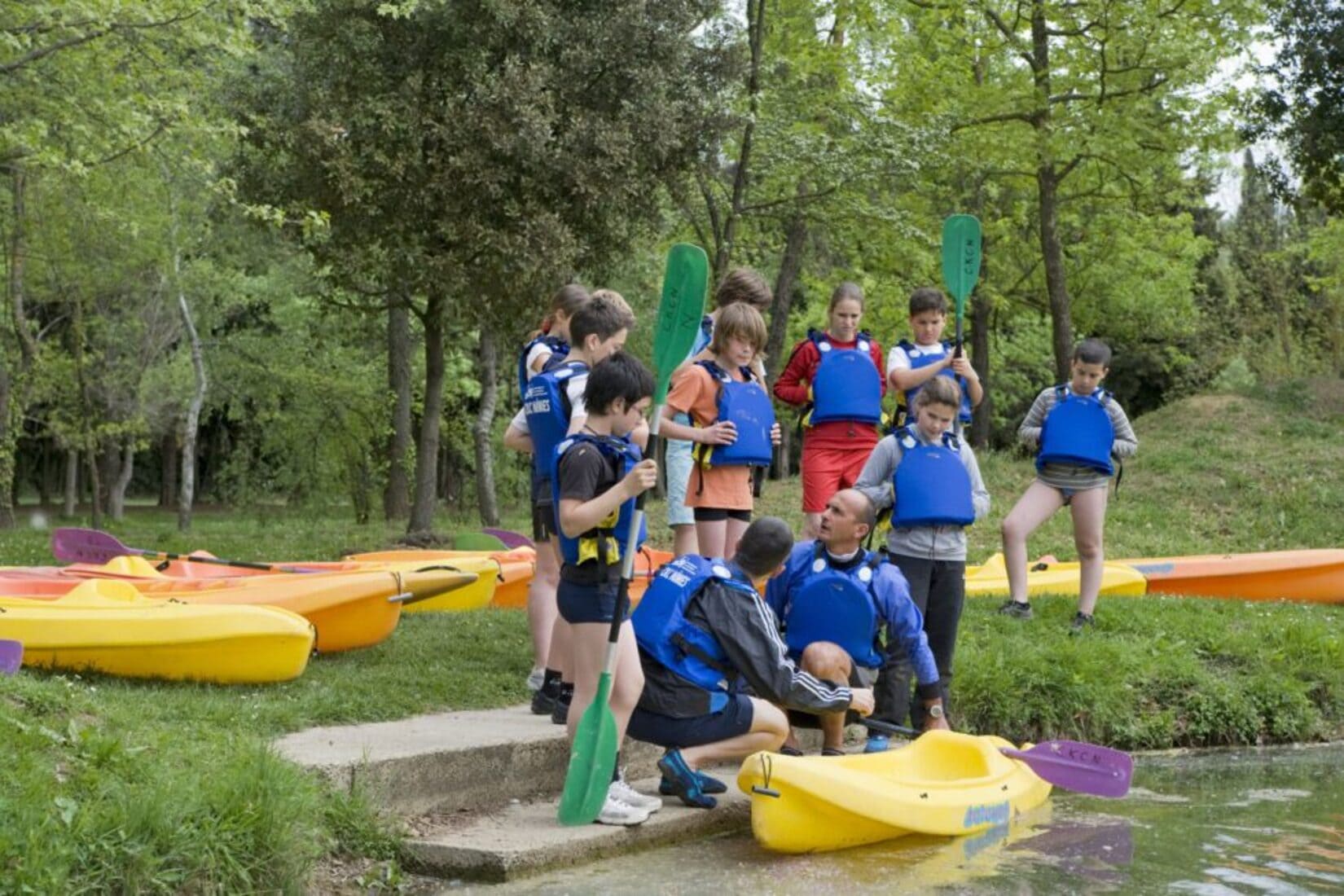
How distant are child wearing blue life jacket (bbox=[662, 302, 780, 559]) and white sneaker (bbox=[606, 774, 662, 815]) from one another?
62.1 inches

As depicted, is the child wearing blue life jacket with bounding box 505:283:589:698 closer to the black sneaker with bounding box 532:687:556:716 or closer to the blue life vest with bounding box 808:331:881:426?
the black sneaker with bounding box 532:687:556:716

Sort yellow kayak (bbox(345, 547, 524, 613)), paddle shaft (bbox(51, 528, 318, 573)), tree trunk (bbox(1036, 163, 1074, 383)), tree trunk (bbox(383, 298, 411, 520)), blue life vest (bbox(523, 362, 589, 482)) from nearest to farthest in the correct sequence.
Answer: blue life vest (bbox(523, 362, 589, 482))
yellow kayak (bbox(345, 547, 524, 613))
paddle shaft (bbox(51, 528, 318, 573))
tree trunk (bbox(383, 298, 411, 520))
tree trunk (bbox(1036, 163, 1074, 383))

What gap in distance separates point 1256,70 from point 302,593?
15.1 metres

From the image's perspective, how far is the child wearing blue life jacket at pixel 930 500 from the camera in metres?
6.05

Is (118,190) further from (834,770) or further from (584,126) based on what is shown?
(834,770)

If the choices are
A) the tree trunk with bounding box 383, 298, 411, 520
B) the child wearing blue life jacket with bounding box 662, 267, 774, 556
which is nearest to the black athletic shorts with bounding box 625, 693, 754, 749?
the child wearing blue life jacket with bounding box 662, 267, 774, 556

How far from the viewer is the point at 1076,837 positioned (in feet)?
16.9

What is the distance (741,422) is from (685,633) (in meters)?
1.46

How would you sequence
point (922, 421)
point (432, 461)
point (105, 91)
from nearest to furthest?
1. point (922, 421)
2. point (105, 91)
3. point (432, 461)

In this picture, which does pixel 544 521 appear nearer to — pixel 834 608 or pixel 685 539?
pixel 685 539

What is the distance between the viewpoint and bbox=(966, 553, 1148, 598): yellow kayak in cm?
998

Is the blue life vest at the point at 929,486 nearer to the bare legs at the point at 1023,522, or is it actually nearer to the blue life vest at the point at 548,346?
the blue life vest at the point at 548,346

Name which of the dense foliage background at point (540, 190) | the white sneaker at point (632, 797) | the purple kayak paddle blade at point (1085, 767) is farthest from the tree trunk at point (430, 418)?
the white sneaker at point (632, 797)

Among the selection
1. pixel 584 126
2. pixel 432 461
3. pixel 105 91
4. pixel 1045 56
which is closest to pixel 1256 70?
pixel 1045 56
